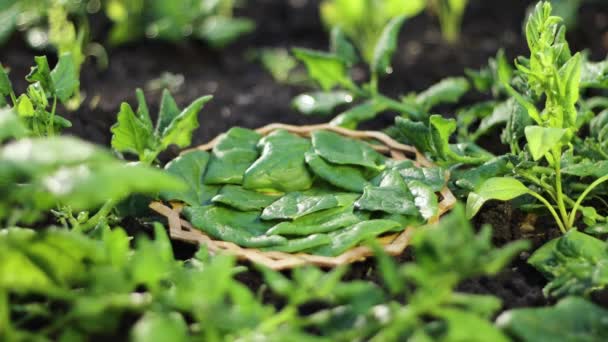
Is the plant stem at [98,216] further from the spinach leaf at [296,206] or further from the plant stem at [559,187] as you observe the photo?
the plant stem at [559,187]

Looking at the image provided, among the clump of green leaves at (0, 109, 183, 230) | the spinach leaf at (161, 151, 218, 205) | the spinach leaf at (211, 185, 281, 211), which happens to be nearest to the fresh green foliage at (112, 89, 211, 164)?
the spinach leaf at (161, 151, 218, 205)

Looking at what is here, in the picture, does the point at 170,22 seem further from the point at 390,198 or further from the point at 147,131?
the point at 390,198

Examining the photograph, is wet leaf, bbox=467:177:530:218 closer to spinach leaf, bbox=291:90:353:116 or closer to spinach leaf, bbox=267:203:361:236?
spinach leaf, bbox=267:203:361:236

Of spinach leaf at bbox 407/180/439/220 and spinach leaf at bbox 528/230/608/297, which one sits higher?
spinach leaf at bbox 407/180/439/220

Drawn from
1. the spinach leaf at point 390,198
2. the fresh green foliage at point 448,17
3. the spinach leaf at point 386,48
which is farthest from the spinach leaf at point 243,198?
the fresh green foliage at point 448,17

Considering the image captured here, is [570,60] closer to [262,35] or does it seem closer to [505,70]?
[505,70]

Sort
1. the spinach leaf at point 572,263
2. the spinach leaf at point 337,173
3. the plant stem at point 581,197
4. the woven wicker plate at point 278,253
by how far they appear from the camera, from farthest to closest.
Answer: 1. the spinach leaf at point 337,173
2. the plant stem at point 581,197
3. the woven wicker plate at point 278,253
4. the spinach leaf at point 572,263
